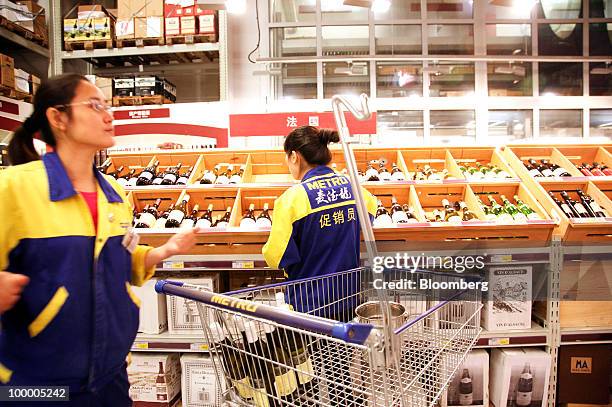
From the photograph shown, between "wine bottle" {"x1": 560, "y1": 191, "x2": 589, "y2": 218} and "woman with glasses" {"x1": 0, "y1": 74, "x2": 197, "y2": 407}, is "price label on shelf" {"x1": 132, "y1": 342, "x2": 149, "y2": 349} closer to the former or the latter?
"woman with glasses" {"x1": 0, "y1": 74, "x2": 197, "y2": 407}

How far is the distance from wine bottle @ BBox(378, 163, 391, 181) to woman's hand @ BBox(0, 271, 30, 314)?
2681mm

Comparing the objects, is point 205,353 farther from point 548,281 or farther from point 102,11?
point 102,11

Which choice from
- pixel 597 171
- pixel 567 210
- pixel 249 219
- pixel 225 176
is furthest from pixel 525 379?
pixel 225 176

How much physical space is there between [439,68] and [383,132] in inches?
56.0

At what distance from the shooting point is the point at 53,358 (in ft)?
4.06

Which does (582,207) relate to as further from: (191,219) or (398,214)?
(191,219)

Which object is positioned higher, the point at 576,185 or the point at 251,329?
the point at 576,185

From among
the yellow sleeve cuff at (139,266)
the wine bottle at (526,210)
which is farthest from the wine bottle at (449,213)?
the yellow sleeve cuff at (139,266)

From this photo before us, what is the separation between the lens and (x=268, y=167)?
152 inches

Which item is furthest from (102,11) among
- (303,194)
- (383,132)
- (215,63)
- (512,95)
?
(512,95)

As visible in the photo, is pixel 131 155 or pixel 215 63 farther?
pixel 215 63

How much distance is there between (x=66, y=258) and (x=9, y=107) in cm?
478

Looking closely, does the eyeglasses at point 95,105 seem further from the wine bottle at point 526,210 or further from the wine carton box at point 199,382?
the wine bottle at point 526,210

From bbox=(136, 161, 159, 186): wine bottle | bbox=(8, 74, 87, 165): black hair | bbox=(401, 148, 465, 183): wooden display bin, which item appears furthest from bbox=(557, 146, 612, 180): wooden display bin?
bbox=(8, 74, 87, 165): black hair
